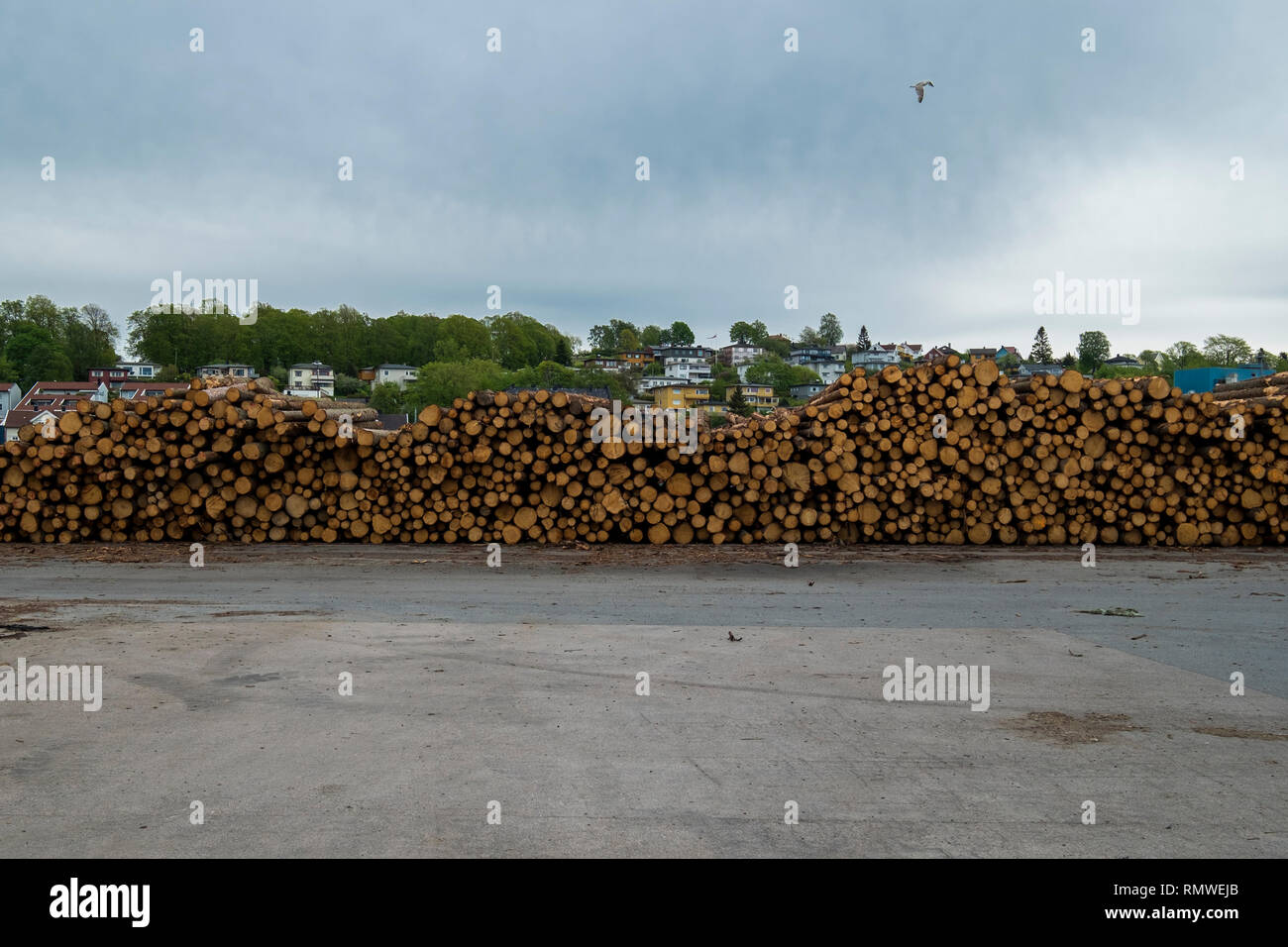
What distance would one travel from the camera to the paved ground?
3539 mm

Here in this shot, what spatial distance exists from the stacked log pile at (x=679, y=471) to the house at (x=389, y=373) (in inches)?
2736

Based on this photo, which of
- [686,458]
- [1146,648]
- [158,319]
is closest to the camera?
[1146,648]

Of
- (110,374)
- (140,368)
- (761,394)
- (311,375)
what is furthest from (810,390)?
(140,368)

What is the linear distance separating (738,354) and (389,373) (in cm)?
5223

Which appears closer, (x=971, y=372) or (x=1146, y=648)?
(x=1146, y=648)

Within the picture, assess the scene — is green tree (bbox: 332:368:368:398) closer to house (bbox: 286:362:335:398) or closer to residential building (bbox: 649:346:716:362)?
house (bbox: 286:362:335:398)

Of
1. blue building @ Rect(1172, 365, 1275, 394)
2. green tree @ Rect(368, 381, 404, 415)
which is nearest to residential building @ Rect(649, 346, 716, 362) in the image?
green tree @ Rect(368, 381, 404, 415)

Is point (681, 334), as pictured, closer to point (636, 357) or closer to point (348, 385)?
point (636, 357)

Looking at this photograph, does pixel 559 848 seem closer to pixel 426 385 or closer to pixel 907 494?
pixel 907 494

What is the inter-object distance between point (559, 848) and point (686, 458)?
354 inches

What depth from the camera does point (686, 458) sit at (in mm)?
12188

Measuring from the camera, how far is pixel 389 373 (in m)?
88.4
